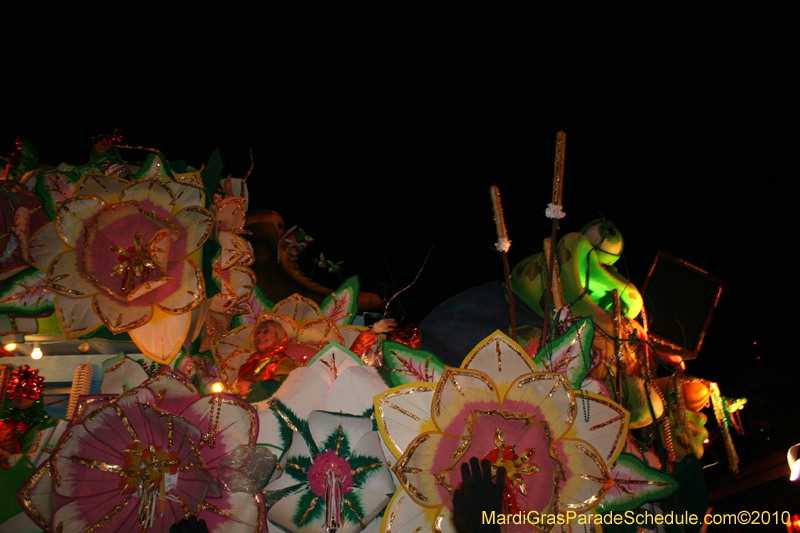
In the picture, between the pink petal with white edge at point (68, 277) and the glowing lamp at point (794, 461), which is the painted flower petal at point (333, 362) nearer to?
the pink petal with white edge at point (68, 277)

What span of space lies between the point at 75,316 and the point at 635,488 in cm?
127

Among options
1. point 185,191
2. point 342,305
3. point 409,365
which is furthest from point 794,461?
point 185,191

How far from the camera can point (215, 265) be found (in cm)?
112

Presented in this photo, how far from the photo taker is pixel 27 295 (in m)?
1.08

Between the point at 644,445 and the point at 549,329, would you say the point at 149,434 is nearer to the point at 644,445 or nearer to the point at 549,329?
the point at 549,329

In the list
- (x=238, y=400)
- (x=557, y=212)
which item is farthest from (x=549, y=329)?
(x=238, y=400)

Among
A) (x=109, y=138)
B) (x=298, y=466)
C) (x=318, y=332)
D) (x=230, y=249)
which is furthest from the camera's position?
(x=318, y=332)

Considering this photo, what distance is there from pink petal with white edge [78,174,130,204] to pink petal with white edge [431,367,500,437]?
32.1 inches

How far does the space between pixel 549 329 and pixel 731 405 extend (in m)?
0.99

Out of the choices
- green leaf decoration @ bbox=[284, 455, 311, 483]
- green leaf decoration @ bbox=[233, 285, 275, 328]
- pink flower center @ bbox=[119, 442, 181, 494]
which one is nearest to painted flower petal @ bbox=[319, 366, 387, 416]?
green leaf decoration @ bbox=[284, 455, 311, 483]

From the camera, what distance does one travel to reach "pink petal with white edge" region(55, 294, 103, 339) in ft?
3.39

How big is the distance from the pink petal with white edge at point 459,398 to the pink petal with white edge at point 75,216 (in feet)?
2.71

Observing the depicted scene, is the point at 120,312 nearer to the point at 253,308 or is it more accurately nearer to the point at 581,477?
the point at 253,308

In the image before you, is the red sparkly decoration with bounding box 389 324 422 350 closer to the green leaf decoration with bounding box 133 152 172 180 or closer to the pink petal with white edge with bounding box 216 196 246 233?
the pink petal with white edge with bounding box 216 196 246 233
